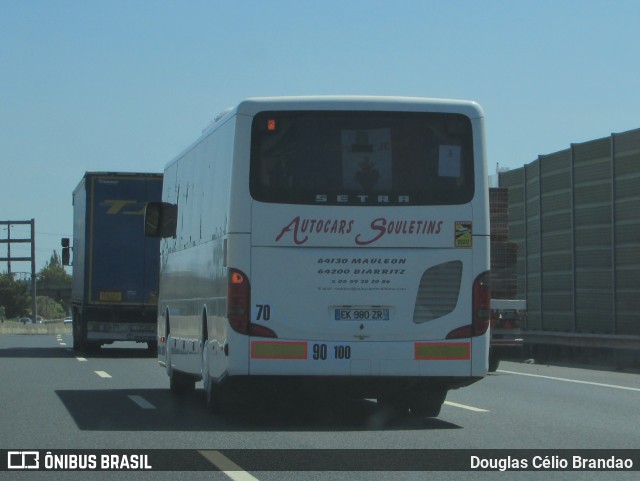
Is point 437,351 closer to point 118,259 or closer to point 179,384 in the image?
point 179,384

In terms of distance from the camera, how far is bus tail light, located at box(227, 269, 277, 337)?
42.4 ft

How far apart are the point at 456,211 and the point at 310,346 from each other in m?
1.96

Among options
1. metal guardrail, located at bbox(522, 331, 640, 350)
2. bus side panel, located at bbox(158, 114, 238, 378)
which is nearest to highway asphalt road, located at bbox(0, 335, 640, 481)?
bus side panel, located at bbox(158, 114, 238, 378)

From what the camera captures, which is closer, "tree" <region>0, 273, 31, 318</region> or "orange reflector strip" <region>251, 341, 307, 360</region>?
"orange reflector strip" <region>251, 341, 307, 360</region>

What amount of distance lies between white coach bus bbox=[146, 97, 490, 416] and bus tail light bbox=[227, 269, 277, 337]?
14 millimetres

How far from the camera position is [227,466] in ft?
32.8

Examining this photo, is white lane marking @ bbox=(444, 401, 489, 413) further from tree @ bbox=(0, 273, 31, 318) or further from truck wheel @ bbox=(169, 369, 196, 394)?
tree @ bbox=(0, 273, 31, 318)

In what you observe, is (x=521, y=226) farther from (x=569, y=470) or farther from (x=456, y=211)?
(x=569, y=470)

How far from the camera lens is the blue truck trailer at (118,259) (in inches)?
1155

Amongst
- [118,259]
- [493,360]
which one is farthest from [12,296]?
[493,360]

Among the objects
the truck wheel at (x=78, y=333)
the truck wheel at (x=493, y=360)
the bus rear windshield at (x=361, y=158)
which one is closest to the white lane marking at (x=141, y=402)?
the bus rear windshield at (x=361, y=158)

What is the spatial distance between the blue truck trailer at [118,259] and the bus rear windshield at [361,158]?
16.3 metres

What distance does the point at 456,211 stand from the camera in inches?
522

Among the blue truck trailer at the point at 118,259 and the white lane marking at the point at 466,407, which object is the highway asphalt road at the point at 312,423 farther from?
the blue truck trailer at the point at 118,259
